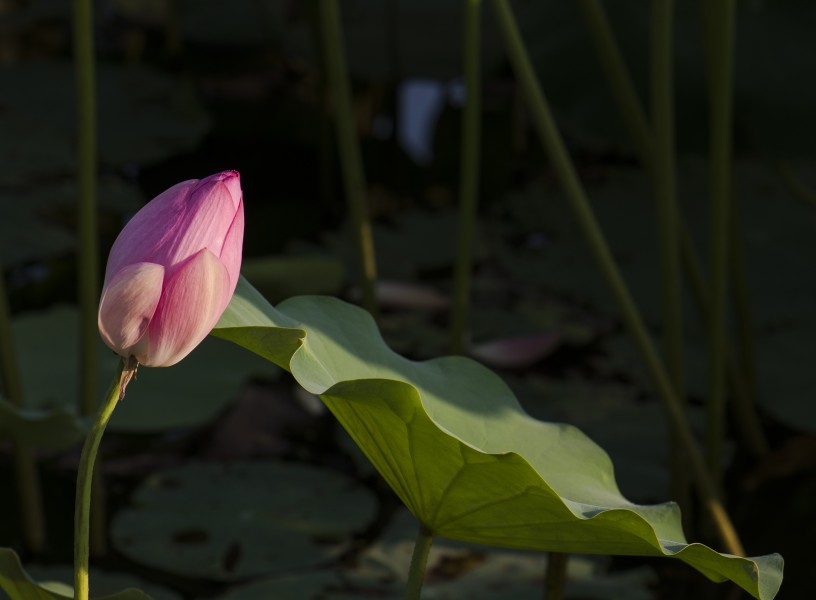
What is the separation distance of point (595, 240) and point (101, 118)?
1.77 metres

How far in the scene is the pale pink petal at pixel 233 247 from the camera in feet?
1.58

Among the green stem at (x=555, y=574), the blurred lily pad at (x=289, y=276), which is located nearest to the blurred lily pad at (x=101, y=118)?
the blurred lily pad at (x=289, y=276)

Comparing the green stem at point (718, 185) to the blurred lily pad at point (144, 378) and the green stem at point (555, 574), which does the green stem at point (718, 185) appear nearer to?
the green stem at point (555, 574)

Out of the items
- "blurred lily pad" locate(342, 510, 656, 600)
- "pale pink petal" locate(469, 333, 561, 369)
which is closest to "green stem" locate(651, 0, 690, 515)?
"blurred lily pad" locate(342, 510, 656, 600)

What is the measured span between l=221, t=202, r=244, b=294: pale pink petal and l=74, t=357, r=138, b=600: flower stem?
56mm

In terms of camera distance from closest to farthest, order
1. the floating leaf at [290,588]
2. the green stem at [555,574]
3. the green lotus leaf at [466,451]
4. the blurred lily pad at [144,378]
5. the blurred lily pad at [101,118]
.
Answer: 1. the green lotus leaf at [466,451]
2. the green stem at [555,574]
3. the floating leaf at [290,588]
4. the blurred lily pad at [144,378]
5. the blurred lily pad at [101,118]

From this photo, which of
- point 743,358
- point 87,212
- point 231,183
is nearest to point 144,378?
point 87,212

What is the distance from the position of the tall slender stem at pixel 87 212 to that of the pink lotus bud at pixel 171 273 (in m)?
0.56

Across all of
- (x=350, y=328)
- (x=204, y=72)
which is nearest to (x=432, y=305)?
(x=350, y=328)

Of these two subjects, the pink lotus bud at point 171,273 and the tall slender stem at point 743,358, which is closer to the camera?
the pink lotus bud at point 171,273

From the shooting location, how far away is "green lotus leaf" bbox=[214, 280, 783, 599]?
0.56 meters

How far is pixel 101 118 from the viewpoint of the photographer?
8.27ft

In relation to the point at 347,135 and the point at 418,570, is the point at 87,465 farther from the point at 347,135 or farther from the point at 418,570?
the point at 347,135

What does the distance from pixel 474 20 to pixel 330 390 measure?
0.60m
